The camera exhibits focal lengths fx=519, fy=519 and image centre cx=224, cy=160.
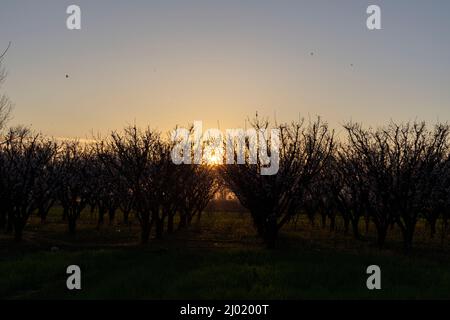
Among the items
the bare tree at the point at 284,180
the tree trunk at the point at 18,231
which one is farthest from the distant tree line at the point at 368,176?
the tree trunk at the point at 18,231

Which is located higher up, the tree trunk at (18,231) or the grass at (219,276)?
the tree trunk at (18,231)

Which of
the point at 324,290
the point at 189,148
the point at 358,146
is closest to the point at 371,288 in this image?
the point at 324,290

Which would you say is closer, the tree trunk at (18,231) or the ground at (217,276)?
the ground at (217,276)

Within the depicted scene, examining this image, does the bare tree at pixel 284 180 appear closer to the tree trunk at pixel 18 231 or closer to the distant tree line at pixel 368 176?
the distant tree line at pixel 368 176

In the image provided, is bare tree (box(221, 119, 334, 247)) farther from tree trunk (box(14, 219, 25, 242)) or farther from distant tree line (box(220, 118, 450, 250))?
tree trunk (box(14, 219, 25, 242))

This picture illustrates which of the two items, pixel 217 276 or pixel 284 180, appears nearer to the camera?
pixel 217 276

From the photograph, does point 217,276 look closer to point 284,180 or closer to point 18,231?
point 284,180

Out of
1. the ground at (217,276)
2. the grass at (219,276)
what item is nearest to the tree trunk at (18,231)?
the ground at (217,276)

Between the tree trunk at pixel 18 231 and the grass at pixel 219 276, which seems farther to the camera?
the tree trunk at pixel 18 231

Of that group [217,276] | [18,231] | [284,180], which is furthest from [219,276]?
[18,231]

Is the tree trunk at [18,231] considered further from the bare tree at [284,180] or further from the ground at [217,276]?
the bare tree at [284,180]

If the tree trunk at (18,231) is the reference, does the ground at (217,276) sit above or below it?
below
